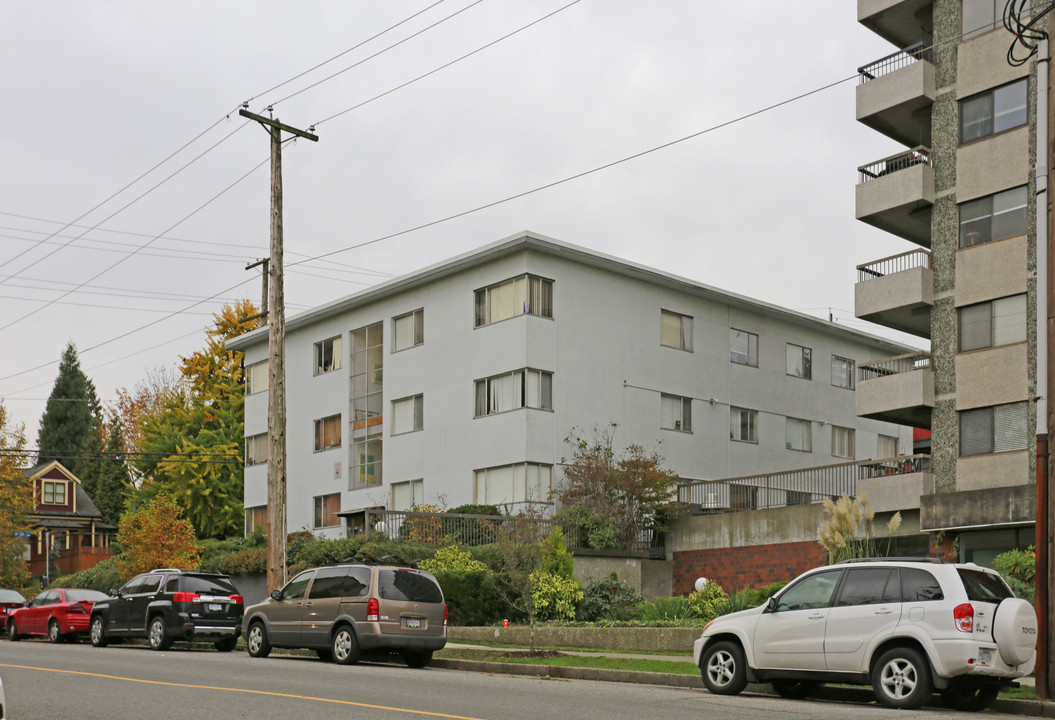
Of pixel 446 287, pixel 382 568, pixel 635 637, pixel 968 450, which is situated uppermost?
pixel 446 287

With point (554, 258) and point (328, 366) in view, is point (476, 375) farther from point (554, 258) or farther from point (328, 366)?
point (328, 366)

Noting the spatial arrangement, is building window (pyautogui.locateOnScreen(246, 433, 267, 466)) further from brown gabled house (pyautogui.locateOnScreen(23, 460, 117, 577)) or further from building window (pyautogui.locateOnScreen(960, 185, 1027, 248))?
brown gabled house (pyautogui.locateOnScreen(23, 460, 117, 577))

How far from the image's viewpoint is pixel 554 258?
3797 cm

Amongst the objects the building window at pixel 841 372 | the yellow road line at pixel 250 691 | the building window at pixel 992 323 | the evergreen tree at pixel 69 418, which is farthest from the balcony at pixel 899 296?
the evergreen tree at pixel 69 418

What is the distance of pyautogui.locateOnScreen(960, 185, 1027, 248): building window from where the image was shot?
98.5 ft

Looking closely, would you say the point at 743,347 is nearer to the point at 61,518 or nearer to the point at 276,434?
the point at 276,434

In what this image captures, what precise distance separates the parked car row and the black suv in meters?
0.02

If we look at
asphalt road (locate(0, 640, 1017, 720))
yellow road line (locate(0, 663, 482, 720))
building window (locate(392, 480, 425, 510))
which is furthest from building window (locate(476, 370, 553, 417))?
yellow road line (locate(0, 663, 482, 720))

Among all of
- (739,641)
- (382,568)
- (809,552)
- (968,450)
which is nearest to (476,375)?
(809,552)

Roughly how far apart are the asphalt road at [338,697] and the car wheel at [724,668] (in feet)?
0.59

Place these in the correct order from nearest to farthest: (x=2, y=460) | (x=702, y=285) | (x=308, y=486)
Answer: (x=702, y=285), (x=308, y=486), (x=2, y=460)

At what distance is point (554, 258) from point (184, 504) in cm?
2900

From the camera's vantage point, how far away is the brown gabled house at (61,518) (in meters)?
79.8

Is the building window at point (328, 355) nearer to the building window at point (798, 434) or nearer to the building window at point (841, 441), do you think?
the building window at point (798, 434)
